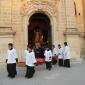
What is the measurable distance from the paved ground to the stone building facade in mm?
3727

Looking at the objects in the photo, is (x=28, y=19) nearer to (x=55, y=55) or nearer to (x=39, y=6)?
(x=39, y=6)

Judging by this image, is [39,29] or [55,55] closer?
[55,55]

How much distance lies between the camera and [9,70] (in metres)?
15.2

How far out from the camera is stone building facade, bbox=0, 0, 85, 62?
67.6ft

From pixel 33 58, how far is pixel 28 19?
22.3 ft

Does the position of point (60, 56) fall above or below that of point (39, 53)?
below

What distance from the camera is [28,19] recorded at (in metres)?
21.7

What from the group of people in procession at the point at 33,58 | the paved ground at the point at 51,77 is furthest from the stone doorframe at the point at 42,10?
the paved ground at the point at 51,77

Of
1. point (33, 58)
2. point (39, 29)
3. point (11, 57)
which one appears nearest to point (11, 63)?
point (11, 57)

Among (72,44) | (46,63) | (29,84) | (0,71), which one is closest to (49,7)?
(72,44)

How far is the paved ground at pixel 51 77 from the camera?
13625 mm

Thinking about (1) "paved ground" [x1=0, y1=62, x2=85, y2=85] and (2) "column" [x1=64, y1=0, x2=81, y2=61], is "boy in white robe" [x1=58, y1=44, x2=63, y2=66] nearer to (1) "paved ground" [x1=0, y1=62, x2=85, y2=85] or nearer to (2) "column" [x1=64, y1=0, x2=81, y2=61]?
(2) "column" [x1=64, y1=0, x2=81, y2=61]

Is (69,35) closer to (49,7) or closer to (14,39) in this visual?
(49,7)

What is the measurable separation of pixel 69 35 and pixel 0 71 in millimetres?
6719
